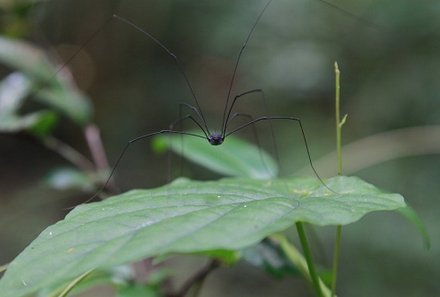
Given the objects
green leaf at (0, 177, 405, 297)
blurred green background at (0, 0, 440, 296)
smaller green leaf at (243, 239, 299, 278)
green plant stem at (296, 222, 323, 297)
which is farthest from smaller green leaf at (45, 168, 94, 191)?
green plant stem at (296, 222, 323, 297)

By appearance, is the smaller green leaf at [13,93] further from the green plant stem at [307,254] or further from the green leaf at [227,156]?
the green plant stem at [307,254]

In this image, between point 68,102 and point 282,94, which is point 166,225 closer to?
point 68,102

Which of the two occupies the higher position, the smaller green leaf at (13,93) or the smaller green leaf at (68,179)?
the smaller green leaf at (13,93)

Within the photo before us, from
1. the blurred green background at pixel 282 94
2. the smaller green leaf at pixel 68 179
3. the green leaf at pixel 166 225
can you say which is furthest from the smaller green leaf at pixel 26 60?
the green leaf at pixel 166 225

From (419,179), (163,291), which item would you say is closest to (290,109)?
(419,179)

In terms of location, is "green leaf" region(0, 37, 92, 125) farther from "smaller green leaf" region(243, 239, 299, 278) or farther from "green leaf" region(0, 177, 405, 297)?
"green leaf" region(0, 177, 405, 297)

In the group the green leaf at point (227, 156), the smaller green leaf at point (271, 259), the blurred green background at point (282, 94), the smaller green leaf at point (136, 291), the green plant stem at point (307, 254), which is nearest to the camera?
the green plant stem at point (307, 254)
